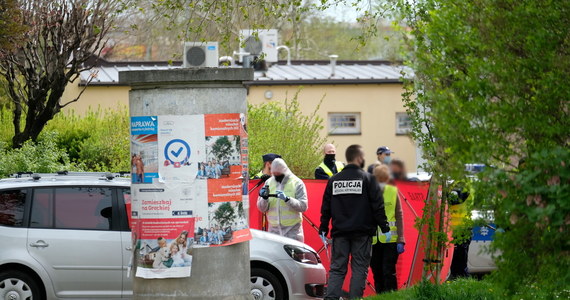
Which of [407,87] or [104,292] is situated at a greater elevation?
[407,87]

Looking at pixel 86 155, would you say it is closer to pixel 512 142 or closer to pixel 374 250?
pixel 374 250

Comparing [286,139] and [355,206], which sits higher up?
[286,139]

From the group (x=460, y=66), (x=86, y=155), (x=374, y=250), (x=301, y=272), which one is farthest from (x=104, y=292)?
(x=86, y=155)

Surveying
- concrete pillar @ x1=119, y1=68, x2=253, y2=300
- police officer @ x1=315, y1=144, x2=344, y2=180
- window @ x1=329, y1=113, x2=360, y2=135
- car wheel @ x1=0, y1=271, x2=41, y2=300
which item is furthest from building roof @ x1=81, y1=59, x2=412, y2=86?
concrete pillar @ x1=119, y1=68, x2=253, y2=300

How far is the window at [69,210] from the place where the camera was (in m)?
11.6

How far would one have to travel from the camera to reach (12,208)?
457 inches

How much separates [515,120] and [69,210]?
615cm

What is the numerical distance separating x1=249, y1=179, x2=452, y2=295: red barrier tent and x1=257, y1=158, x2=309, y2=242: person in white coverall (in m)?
0.63

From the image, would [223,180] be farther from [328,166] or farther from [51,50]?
[51,50]

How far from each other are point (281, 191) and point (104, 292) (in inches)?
104

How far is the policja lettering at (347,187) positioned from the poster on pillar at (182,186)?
7.25 feet

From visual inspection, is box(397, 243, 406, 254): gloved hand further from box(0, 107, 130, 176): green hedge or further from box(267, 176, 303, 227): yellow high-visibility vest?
box(0, 107, 130, 176): green hedge

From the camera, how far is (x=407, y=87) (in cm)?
1105

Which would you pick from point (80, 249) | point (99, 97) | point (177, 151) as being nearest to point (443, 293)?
point (177, 151)
